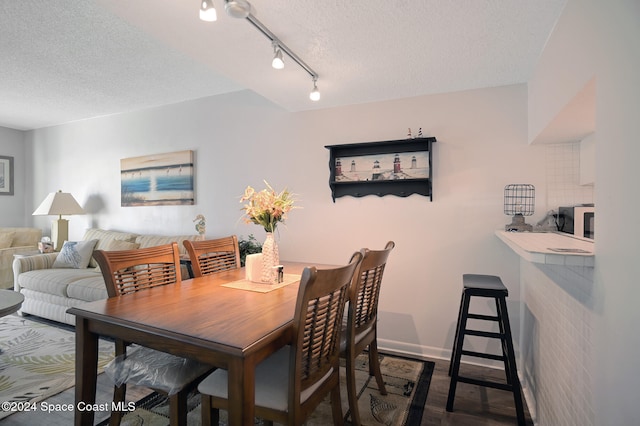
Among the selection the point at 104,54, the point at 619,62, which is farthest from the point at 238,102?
the point at 619,62

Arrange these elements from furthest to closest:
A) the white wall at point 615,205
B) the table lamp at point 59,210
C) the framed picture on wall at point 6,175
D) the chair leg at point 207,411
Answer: the framed picture on wall at point 6,175 → the table lamp at point 59,210 → the chair leg at point 207,411 → the white wall at point 615,205

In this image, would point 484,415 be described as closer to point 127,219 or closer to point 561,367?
point 561,367

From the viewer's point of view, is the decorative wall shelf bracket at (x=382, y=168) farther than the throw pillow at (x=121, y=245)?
No

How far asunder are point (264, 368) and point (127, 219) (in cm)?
381

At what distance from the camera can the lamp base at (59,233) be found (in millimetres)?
4574

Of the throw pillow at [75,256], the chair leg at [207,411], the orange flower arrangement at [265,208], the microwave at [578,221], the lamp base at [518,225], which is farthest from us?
the throw pillow at [75,256]

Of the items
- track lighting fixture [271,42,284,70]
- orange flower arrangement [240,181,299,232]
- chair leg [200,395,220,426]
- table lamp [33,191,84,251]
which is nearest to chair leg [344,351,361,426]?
chair leg [200,395,220,426]

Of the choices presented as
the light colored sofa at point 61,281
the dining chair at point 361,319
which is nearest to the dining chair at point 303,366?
the dining chair at point 361,319

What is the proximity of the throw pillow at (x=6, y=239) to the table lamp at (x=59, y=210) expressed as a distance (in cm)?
53

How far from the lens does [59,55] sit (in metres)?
2.75

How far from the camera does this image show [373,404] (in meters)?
2.04

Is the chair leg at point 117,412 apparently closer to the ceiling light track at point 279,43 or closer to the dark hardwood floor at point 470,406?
the dark hardwood floor at point 470,406

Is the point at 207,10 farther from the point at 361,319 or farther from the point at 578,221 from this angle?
the point at 578,221

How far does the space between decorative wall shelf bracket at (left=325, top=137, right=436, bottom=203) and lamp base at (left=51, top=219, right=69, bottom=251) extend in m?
4.03
